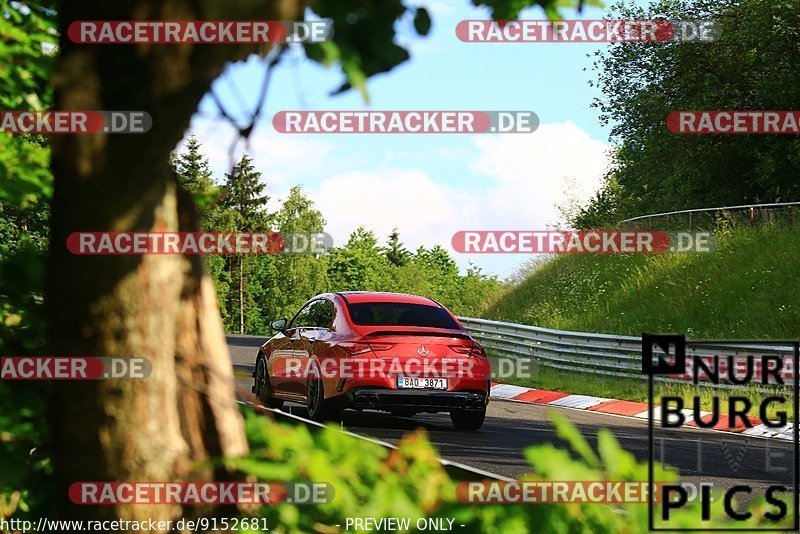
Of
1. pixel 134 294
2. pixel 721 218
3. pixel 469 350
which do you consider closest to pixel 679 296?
pixel 721 218

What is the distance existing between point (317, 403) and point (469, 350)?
190cm

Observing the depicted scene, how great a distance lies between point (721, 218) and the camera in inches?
1374

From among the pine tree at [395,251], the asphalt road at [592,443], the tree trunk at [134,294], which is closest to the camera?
the tree trunk at [134,294]

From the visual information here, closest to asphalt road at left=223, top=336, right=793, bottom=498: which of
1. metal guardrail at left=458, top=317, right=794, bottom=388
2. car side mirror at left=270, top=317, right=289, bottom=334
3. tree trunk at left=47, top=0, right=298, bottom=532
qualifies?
car side mirror at left=270, top=317, right=289, bottom=334

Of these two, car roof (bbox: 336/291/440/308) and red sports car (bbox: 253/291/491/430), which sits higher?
car roof (bbox: 336/291/440/308)

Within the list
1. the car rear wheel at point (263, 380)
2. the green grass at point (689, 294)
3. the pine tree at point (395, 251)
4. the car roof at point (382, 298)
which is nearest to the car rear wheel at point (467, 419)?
the car roof at point (382, 298)

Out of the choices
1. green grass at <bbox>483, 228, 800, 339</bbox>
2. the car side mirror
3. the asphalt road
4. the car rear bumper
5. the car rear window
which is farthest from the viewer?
green grass at <bbox>483, 228, 800, 339</bbox>

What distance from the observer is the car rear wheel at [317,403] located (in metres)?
13.5

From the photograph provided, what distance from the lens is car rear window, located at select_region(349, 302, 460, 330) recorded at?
13789mm

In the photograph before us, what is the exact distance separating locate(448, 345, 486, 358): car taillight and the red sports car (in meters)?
0.01

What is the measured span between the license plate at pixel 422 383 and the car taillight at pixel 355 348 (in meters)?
0.52

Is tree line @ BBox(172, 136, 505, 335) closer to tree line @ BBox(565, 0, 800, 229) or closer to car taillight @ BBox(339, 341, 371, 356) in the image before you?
tree line @ BBox(565, 0, 800, 229)

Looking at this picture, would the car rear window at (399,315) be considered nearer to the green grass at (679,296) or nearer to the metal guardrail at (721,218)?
the green grass at (679,296)

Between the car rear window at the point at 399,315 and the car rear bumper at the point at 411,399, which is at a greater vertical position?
the car rear window at the point at 399,315
